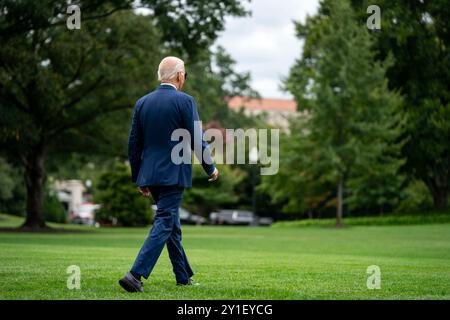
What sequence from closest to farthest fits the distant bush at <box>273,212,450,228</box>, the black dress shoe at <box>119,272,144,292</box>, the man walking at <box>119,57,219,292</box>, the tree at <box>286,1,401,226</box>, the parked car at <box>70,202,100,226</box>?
1. the black dress shoe at <box>119,272,144,292</box>
2. the man walking at <box>119,57,219,292</box>
3. the tree at <box>286,1,401,226</box>
4. the distant bush at <box>273,212,450,228</box>
5. the parked car at <box>70,202,100,226</box>

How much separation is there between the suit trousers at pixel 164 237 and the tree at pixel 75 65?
18140mm

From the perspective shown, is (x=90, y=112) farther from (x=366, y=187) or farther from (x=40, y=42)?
(x=366, y=187)

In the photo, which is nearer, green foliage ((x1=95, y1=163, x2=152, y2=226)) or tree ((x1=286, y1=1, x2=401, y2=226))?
tree ((x1=286, y1=1, x2=401, y2=226))

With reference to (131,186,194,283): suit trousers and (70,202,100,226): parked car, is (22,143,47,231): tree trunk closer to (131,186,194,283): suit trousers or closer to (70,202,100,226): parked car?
(131,186,194,283): suit trousers

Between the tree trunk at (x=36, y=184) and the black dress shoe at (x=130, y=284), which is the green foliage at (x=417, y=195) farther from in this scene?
the black dress shoe at (x=130, y=284)

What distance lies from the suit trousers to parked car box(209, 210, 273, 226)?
5812 cm

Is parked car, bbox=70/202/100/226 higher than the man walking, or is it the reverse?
the man walking

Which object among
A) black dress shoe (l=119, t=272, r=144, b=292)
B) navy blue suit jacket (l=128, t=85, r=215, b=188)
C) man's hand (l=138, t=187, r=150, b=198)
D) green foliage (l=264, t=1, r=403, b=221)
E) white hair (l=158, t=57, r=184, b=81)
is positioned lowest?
black dress shoe (l=119, t=272, r=144, b=292)

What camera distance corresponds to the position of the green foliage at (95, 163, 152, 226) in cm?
4862

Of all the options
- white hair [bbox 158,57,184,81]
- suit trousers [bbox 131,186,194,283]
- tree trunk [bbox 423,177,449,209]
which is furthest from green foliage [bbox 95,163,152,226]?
white hair [bbox 158,57,184,81]

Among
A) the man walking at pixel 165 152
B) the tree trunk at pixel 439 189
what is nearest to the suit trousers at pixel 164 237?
the man walking at pixel 165 152

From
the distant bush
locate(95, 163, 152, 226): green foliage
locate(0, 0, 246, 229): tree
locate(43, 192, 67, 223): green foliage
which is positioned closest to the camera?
locate(0, 0, 246, 229): tree

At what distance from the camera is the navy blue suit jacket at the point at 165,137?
7.85 m
